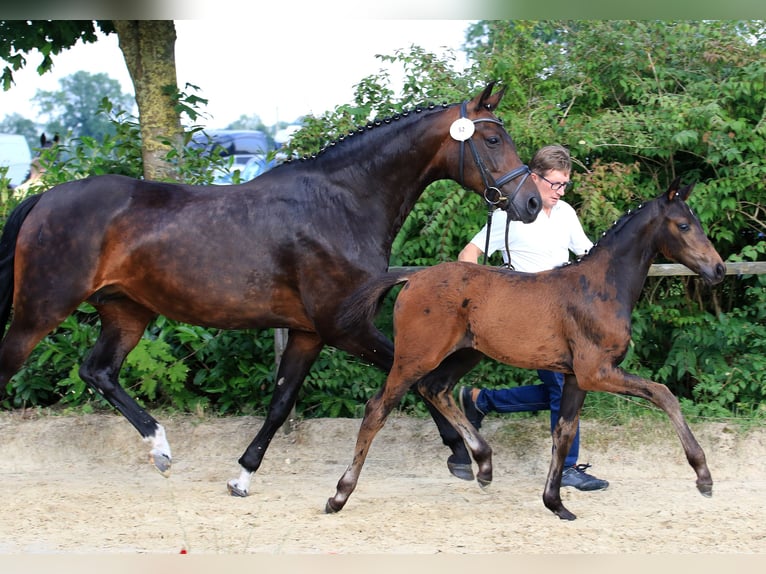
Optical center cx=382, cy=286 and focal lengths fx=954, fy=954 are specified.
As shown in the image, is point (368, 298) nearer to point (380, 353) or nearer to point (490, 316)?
point (380, 353)

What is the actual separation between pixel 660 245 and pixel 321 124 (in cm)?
301

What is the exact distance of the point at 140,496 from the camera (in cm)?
552

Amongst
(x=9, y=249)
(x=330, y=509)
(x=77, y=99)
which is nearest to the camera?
(x=330, y=509)

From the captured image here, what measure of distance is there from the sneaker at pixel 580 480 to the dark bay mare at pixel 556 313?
1.96 ft

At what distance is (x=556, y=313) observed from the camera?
4809 mm

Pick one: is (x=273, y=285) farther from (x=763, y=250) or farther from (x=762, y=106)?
(x=762, y=106)

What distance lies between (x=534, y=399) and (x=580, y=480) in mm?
537

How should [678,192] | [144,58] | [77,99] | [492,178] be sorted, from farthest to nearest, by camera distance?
1. [77,99]
2. [144,58]
3. [492,178]
4. [678,192]

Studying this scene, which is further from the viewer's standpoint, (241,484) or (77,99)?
(77,99)

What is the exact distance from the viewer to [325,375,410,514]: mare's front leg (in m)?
5.00

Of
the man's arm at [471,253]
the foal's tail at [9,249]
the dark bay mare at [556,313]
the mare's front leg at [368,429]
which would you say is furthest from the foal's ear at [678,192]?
the foal's tail at [9,249]

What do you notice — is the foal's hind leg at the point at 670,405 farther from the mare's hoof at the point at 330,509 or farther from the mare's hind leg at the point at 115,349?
the mare's hind leg at the point at 115,349

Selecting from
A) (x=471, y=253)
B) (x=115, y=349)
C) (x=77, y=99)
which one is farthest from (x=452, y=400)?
(x=77, y=99)

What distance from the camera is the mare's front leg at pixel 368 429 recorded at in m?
5.00
